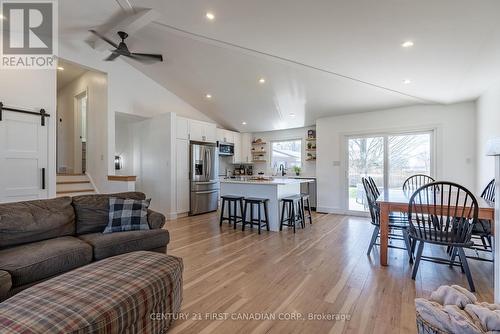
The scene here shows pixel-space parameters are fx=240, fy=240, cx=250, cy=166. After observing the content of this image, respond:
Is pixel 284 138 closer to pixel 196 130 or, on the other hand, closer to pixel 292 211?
pixel 196 130

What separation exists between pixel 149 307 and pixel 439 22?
3.46m

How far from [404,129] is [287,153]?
122 inches

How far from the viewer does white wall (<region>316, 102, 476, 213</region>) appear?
448cm

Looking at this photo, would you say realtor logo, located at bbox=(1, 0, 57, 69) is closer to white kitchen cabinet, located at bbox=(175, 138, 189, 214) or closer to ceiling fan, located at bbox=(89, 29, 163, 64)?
ceiling fan, located at bbox=(89, 29, 163, 64)

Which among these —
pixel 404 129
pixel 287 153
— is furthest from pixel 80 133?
pixel 404 129

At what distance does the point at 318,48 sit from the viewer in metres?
3.10

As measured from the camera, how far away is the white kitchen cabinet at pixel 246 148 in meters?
7.76

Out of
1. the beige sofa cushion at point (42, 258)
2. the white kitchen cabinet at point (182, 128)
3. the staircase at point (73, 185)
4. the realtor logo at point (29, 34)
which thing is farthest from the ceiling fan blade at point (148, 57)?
the staircase at point (73, 185)

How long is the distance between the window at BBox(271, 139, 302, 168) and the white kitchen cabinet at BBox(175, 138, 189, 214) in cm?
291

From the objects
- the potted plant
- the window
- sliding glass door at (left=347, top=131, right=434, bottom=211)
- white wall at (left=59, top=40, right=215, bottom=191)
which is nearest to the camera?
white wall at (left=59, top=40, right=215, bottom=191)

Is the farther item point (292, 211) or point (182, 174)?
point (182, 174)

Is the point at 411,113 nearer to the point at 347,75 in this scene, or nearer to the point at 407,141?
the point at 407,141

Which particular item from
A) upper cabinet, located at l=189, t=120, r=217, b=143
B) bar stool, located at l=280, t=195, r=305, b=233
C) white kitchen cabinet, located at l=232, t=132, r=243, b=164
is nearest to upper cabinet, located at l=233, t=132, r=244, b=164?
white kitchen cabinet, located at l=232, t=132, r=243, b=164

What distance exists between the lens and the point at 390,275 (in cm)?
251
